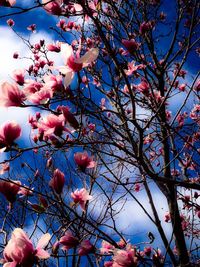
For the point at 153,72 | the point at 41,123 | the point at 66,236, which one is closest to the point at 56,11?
the point at 41,123

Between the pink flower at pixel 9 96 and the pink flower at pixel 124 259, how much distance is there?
94 centimetres

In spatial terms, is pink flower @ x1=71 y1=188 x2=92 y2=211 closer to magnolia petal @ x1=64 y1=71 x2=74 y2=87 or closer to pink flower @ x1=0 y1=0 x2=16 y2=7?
magnolia petal @ x1=64 y1=71 x2=74 y2=87

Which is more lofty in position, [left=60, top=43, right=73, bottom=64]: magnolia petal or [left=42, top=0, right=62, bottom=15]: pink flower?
[left=42, top=0, right=62, bottom=15]: pink flower

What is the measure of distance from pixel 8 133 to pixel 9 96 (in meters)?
0.19

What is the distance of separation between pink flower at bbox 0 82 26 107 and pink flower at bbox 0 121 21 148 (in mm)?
110

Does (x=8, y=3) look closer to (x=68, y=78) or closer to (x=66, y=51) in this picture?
(x=66, y=51)

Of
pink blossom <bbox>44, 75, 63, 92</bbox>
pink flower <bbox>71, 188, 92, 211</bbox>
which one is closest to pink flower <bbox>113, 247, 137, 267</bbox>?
pink flower <bbox>71, 188, 92, 211</bbox>

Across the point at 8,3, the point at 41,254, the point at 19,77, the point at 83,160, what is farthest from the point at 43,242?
the point at 8,3

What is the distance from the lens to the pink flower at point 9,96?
64.4 inches

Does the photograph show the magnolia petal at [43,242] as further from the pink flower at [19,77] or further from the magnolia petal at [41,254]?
the pink flower at [19,77]

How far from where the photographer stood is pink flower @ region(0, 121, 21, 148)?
1.65 metres

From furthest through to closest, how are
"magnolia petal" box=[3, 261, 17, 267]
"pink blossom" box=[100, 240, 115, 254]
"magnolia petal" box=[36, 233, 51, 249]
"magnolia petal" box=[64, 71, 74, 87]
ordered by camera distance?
1. "pink blossom" box=[100, 240, 115, 254]
2. "magnolia petal" box=[64, 71, 74, 87]
3. "magnolia petal" box=[36, 233, 51, 249]
4. "magnolia petal" box=[3, 261, 17, 267]

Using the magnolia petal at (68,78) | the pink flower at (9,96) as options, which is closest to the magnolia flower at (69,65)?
the magnolia petal at (68,78)

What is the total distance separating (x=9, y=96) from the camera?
64.3 inches
